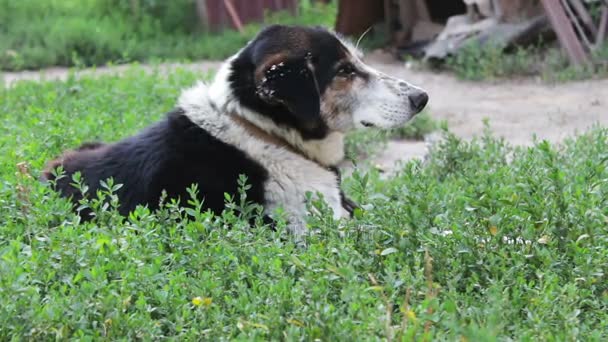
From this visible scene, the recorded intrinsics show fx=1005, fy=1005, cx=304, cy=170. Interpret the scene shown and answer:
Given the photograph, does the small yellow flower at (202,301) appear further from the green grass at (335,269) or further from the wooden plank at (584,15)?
the wooden plank at (584,15)

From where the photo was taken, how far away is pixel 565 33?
9.14 metres

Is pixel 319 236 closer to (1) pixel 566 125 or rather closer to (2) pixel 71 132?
(2) pixel 71 132

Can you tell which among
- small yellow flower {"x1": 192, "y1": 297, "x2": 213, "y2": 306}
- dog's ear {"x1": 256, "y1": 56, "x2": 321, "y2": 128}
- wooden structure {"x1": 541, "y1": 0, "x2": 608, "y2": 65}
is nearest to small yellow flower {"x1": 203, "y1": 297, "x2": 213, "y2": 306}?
small yellow flower {"x1": 192, "y1": 297, "x2": 213, "y2": 306}

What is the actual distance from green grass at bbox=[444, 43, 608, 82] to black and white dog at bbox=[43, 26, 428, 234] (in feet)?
16.1

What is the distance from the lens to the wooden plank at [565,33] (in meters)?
8.79

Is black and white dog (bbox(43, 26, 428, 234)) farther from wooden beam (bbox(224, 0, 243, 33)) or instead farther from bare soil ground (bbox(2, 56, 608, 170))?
wooden beam (bbox(224, 0, 243, 33))

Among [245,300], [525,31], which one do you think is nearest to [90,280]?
[245,300]

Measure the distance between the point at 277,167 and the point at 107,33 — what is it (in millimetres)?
7773

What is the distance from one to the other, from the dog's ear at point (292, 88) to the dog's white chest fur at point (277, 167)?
197 mm

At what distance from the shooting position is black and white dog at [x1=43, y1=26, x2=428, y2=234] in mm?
4473

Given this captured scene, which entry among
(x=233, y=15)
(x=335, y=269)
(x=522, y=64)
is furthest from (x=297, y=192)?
(x=233, y=15)

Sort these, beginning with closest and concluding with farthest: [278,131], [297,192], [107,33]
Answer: [297,192]
[278,131]
[107,33]

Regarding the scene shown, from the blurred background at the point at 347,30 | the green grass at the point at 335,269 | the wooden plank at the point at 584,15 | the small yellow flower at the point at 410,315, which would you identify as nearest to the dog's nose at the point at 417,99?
the green grass at the point at 335,269

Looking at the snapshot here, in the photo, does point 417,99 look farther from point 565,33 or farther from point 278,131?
point 565,33
